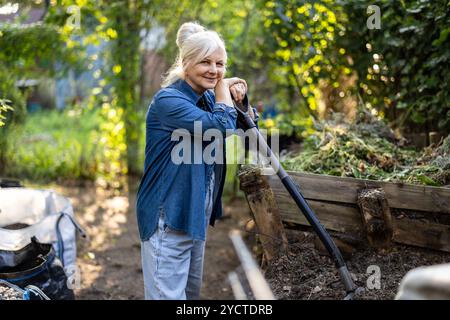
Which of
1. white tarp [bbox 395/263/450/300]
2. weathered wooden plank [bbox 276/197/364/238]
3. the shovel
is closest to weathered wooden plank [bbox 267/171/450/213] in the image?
weathered wooden plank [bbox 276/197/364/238]

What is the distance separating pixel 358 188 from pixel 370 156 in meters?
0.59

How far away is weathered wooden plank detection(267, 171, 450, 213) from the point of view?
116 inches

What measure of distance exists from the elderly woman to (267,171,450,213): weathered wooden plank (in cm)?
85

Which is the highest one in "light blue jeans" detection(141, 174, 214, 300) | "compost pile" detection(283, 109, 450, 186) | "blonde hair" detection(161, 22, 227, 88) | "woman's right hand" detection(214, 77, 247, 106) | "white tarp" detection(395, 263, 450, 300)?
"blonde hair" detection(161, 22, 227, 88)

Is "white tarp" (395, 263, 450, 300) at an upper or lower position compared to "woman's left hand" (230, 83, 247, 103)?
lower

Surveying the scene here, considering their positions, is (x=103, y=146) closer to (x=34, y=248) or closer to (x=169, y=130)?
(x=34, y=248)

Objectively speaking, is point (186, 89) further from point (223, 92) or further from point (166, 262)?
point (166, 262)

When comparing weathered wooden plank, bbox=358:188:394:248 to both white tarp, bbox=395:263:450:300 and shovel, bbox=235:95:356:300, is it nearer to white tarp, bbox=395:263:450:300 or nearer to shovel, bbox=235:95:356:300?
shovel, bbox=235:95:356:300

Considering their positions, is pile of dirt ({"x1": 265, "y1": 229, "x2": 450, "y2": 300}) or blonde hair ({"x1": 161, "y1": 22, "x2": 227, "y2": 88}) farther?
pile of dirt ({"x1": 265, "y1": 229, "x2": 450, "y2": 300})

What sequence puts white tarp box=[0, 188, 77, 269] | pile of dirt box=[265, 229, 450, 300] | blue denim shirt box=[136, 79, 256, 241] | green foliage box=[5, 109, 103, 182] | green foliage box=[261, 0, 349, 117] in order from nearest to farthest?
blue denim shirt box=[136, 79, 256, 241] → pile of dirt box=[265, 229, 450, 300] → white tarp box=[0, 188, 77, 269] → green foliage box=[261, 0, 349, 117] → green foliage box=[5, 109, 103, 182]

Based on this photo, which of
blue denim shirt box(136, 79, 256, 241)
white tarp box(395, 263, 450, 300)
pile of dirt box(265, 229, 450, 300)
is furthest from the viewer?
pile of dirt box(265, 229, 450, 300)

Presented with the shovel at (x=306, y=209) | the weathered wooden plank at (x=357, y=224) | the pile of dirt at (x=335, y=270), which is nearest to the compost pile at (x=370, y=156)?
the weathered wooden plank at (x=357, y=224)

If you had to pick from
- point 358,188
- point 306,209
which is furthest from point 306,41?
point 306,209
